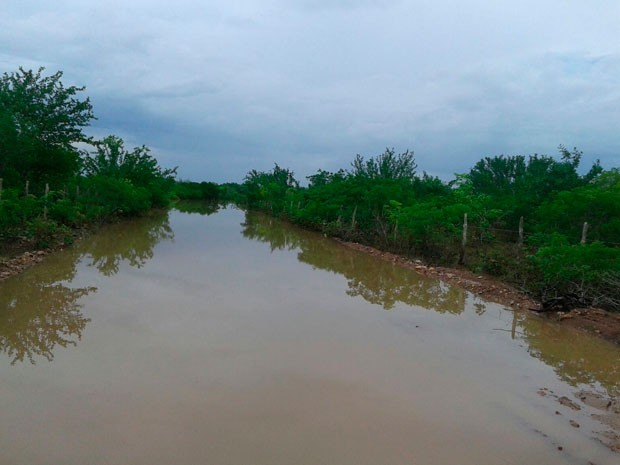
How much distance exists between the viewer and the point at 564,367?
21.3 feet

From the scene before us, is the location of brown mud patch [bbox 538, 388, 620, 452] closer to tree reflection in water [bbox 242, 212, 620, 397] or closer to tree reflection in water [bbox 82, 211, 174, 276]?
tree reflection in water [bbox 242, 212, 620, 397]

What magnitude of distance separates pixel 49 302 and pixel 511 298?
9.24 metres

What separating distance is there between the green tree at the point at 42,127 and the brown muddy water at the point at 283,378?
7087 millimetres

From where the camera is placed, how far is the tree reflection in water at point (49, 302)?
6.26 m

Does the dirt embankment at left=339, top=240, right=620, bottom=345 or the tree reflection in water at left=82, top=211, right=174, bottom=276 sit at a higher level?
the dirt embankment at left=339, top=240, right=620, bottom=345

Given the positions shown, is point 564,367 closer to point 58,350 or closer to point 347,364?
point 347,364

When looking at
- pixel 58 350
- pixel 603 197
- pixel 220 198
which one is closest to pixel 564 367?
pixel 603 197

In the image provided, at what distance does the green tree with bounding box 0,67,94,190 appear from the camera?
15.4 meters

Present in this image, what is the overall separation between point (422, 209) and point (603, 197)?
539 centimetres

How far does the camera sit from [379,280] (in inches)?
489

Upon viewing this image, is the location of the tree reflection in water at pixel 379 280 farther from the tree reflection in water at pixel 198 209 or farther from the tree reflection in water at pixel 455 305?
the tree reflection in water at pixel 198 209

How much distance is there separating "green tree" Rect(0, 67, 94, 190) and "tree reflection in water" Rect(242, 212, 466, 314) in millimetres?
8759

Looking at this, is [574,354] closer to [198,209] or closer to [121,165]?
[121,165]

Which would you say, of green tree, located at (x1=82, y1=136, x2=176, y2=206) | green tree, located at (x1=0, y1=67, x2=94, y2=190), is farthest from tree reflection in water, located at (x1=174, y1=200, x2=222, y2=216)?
green tree, located at (x1=0, y1=67, x2=94, y2=190)
